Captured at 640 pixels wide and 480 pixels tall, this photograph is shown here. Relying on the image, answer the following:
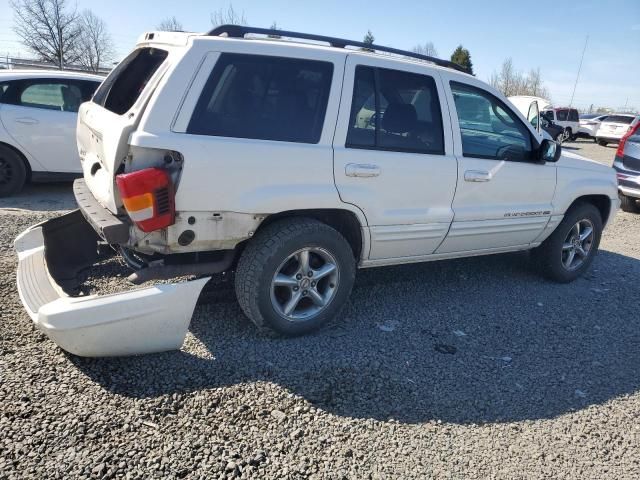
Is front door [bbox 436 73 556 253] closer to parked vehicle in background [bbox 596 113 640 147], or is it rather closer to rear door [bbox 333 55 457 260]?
rear door [bbox 333 55 457 260]

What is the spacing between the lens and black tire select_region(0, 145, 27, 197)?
6.72m

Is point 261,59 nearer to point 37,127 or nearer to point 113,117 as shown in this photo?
point 113,117

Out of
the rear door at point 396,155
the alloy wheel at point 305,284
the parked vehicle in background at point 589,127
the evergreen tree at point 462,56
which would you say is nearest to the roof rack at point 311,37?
the rear door at point 396,155

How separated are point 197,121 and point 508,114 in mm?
2822

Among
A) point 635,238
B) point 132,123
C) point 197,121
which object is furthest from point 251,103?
point 635,238

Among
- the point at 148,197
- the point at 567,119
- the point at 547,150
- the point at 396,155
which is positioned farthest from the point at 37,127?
the point at 567,119

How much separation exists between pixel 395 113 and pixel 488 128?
3.49 ft

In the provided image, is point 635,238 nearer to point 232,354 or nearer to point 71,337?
point 232,354

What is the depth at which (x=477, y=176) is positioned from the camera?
397cm

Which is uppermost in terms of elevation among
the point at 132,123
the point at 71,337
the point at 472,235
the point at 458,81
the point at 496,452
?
the point at 458,81

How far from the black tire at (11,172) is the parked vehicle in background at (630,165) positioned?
376 inches

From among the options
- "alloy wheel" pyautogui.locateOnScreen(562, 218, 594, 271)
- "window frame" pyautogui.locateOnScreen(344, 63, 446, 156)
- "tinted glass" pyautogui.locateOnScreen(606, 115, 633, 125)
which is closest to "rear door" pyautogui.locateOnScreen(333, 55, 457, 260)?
"window frame" pyautogui.locateOnScreen(344, 63, 446, 156)

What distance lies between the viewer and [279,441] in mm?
2506

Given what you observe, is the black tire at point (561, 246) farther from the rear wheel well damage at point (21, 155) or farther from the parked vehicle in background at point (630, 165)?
the rear wheel well damage at point (21, 155)
